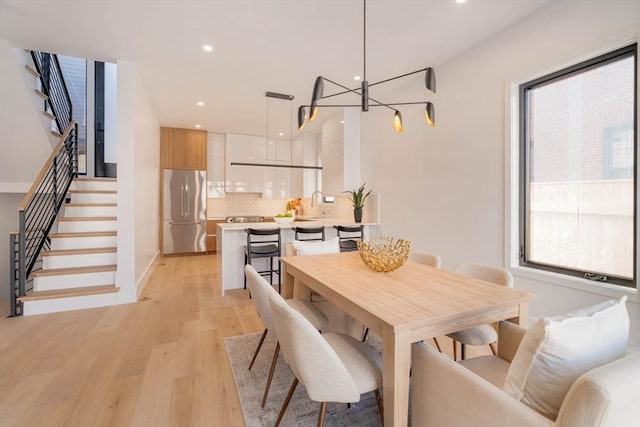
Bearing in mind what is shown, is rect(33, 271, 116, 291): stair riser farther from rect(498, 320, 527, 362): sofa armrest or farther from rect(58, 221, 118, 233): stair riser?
rect(498, 320, 527, 362): sofa armrest

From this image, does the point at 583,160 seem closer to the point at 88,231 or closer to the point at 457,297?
the point at 457,297

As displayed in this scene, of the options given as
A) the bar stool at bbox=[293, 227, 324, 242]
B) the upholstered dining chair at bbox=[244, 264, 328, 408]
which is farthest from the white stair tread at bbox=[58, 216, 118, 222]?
the upholstered dining chair at bbox=[244, 264, 328, 408]

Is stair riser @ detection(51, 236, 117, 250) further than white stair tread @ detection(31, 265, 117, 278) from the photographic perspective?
Yes

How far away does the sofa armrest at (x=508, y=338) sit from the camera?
133cm

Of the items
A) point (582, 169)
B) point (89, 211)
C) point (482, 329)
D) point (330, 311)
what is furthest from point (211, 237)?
point (582, 169)

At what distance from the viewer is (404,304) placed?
1280 mm

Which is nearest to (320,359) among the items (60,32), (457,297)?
(457,297)

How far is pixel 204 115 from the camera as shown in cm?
540

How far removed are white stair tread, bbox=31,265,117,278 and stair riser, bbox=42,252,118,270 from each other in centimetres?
6

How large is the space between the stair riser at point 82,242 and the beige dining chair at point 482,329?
4.24 meters

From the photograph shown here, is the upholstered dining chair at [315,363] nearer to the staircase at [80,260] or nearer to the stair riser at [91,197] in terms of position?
the staircase at [80,260]

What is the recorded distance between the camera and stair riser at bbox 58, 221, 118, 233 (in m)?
3.91

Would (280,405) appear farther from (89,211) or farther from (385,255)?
(89,211)

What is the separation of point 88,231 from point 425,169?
183 inches
